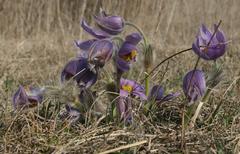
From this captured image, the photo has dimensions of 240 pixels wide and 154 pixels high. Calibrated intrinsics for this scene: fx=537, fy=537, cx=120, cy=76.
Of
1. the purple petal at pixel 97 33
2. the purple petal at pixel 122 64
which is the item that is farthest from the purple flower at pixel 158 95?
the purple petal at pixel 97 33

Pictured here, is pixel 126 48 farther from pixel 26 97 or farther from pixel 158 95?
pixel 26 97

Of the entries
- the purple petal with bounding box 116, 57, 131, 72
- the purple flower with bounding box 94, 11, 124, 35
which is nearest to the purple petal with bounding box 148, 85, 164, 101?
the purple petal with bounding box 116, 57, 131, 72

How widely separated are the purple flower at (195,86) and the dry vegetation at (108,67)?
10 centimetres

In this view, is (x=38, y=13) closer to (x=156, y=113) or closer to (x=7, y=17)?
(x=7, y=17)

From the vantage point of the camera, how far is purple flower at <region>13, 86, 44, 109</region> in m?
1.76

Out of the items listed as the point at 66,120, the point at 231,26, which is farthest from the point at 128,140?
the point at 231,26

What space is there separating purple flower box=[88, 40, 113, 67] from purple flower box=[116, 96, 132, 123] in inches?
5.4

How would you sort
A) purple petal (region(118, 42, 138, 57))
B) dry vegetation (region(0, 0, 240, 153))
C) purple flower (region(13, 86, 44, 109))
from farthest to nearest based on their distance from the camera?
1. purple flower (region(13, 86, 44, 109))
2. purple petal (region(118, 42, 138, 57))
3. dry vegetation (region(0, 0, 240, 153))

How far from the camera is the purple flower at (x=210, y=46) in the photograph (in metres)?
1.67

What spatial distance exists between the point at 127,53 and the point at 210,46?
26 cm

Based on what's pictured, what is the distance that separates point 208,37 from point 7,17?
15.0 feet

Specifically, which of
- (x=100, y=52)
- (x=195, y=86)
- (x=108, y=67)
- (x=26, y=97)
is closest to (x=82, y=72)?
(x=100, y=52)

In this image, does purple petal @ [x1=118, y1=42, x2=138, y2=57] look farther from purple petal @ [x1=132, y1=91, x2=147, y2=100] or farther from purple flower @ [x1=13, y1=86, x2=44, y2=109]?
purple flower @ [x1=13, y1=86, x2=44, y2=109]

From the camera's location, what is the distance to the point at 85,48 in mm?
1699
